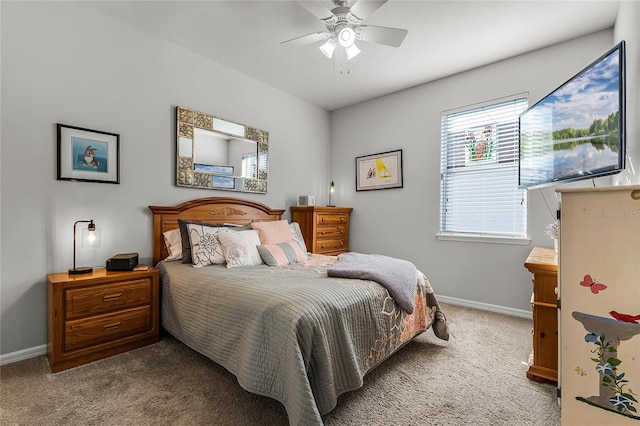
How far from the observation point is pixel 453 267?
139 inches

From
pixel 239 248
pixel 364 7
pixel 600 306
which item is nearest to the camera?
pixel 600 306


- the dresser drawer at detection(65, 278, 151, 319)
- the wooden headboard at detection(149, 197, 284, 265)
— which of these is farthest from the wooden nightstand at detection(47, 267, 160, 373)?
the wooden headboard at detection(149, 197, 284, 265)

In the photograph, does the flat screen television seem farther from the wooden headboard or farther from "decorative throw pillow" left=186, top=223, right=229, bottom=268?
the wooden headboard

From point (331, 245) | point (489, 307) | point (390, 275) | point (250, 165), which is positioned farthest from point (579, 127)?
point (250, 165)

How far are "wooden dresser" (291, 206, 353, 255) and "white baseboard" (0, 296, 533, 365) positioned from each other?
1548 mm

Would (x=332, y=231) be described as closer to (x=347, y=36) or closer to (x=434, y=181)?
(x=434, y=181)

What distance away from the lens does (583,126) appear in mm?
1701

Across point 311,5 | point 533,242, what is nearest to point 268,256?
Result: point 311,5

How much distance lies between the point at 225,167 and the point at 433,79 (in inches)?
110

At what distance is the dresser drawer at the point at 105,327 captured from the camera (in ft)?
6.60

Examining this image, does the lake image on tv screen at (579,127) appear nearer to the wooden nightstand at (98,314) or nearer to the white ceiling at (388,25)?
the white ceiling at (388,25)

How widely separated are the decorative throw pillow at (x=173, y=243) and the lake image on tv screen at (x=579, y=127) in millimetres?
3131

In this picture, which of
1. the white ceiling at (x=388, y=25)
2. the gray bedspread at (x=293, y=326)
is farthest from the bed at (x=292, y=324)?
the white ceiling at (x=388, y=25)

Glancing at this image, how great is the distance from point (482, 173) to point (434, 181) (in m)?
0.54
